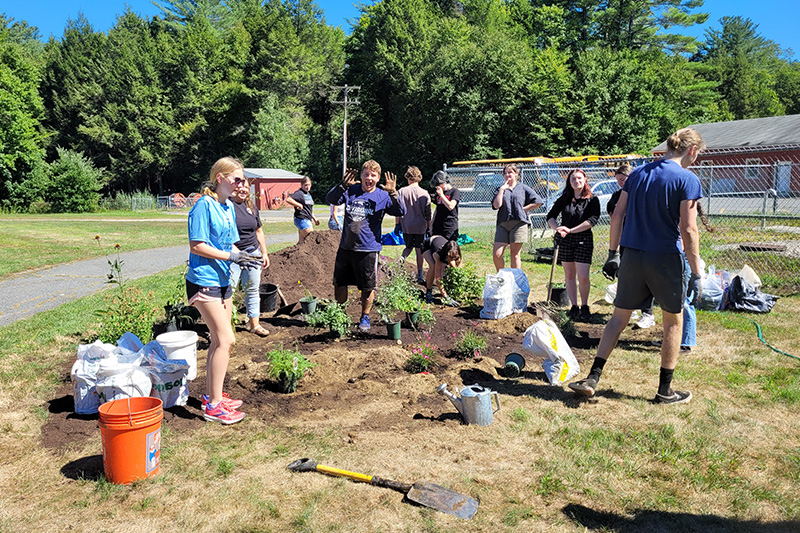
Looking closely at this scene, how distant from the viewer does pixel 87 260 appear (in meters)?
13.2

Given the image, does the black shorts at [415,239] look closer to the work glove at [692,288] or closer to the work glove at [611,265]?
the work glove at [611,265]

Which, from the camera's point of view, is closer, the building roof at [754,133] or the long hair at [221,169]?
the long hair at [221,169]

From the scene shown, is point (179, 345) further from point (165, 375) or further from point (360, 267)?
point (360, 267)

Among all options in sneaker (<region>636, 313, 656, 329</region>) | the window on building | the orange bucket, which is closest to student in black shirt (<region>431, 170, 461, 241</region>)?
sneaker (<region>636, 313, 656, 329</region>)

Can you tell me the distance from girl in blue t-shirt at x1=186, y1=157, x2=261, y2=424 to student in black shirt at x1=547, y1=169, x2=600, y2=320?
415cm

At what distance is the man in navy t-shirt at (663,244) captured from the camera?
4320 millimetres

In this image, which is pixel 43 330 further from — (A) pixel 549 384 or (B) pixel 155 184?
(B) pixel 155 184

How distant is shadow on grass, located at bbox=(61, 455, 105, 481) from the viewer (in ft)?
11.4

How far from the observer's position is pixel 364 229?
6160 millimetres

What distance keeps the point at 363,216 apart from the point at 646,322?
11.8 ft

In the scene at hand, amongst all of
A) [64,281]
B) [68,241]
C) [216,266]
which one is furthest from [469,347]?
[68,241]

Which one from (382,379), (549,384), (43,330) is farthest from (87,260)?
(549,384)

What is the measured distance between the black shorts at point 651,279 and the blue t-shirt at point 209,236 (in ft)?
10.1

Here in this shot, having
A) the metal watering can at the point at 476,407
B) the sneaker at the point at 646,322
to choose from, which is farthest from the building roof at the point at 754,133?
the metal watering can at the point at 476,407
